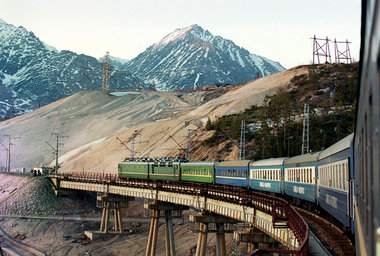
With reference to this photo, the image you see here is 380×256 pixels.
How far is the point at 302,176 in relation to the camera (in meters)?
27.0

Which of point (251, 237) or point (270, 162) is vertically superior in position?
point (270, 162)

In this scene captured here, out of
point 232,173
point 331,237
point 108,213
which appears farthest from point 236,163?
point 108,213

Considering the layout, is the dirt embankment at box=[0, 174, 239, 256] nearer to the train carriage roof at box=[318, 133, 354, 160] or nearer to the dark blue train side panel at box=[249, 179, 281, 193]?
the dark blue train side panel at box=[249, 179, 281, 193]

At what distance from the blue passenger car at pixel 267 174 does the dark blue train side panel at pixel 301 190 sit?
6.63ft

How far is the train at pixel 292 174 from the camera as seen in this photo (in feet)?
51.2

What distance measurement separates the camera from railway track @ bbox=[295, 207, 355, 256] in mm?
17344

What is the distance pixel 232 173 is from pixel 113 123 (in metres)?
122

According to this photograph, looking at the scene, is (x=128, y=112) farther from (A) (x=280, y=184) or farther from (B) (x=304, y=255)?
(B) (x=304, y=255)

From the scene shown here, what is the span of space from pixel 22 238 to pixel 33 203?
52.8 feet

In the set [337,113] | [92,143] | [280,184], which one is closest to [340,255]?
[280,184]

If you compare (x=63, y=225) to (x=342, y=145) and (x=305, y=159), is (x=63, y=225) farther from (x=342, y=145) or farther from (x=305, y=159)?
(x=342, y=145)

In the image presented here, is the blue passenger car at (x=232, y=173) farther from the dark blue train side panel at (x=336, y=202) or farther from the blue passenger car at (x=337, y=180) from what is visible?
the dark blue train side panel at (x=336, y=202)

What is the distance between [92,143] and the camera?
145500 millimetres

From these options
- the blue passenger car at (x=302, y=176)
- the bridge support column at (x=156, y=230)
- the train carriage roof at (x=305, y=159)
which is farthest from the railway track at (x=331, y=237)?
the bridge support column at (x=156, y=230)
